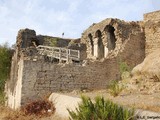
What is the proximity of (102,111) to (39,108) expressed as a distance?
6.24 m

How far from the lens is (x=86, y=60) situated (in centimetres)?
1702

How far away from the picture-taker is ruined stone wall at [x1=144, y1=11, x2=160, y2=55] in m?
19.5

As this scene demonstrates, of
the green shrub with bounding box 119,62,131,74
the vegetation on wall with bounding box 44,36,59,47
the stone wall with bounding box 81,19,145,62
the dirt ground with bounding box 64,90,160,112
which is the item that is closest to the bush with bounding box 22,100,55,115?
the dirt ground with bounding box 64,90,160,112

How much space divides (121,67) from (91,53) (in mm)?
7556

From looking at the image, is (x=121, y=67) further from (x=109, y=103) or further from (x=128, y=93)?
(x=109, y=103)

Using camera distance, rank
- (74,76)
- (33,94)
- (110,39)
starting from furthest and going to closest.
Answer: (110,39) < (74,76) < (33,94)

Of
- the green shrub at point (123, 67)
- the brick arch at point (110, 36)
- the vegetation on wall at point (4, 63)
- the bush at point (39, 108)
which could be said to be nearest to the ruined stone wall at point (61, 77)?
the green shrub at point (123, 67)

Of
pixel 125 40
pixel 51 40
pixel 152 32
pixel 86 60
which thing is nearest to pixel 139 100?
pixel 86 60

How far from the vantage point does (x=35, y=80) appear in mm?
14875

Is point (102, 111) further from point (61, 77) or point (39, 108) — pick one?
point (61, 77)

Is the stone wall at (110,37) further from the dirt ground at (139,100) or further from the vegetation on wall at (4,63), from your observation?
the vegetation on wall at (4,63)

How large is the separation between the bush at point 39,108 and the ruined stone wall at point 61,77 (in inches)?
27.1

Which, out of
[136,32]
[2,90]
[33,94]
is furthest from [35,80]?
[2,90]

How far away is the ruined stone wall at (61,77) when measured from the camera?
14750 mm
